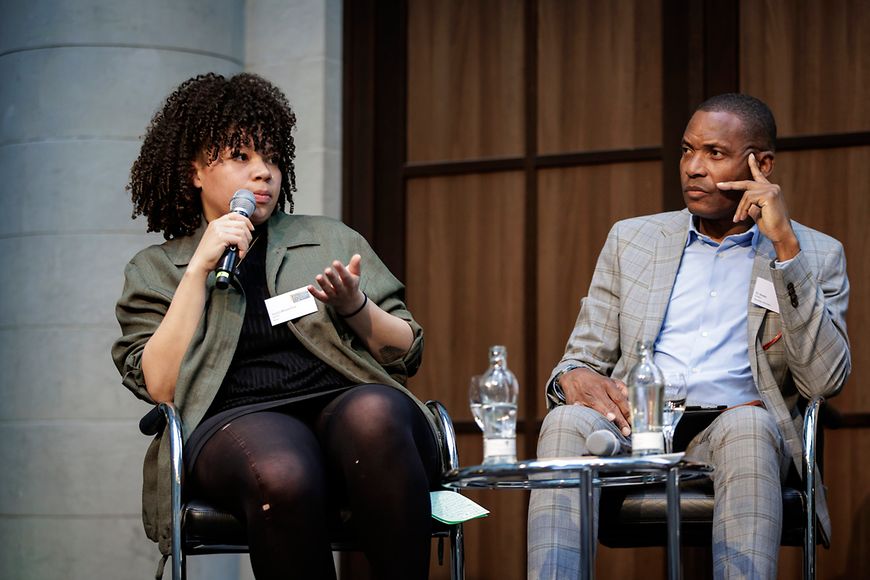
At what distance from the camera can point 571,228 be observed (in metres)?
4.02

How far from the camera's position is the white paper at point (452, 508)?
7.97ft

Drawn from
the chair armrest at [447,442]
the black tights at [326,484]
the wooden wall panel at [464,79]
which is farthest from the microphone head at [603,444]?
the wooden wall panel at [464,79]

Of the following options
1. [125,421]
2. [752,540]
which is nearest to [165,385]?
[752,540]

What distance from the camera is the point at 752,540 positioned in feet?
7.89

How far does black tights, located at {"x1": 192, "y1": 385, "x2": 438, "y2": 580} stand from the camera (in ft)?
7.62

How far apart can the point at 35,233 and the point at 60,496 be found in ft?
2.77

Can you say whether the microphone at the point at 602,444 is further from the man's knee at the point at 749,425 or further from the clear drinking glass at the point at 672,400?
the man's knee at the point at 749,425

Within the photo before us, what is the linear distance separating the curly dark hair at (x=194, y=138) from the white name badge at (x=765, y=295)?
3.63ft

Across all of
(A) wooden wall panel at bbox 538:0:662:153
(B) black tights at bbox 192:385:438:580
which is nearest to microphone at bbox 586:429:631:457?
(B) black tights at bbox 192:385:438:580

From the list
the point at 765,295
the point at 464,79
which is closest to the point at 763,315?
the point at 765,295

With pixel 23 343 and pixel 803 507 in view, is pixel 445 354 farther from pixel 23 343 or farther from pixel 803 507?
pixel 803 507

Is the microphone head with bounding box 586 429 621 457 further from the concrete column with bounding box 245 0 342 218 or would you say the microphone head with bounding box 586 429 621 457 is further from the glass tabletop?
the concrete column with bounding box 245 0 342 218

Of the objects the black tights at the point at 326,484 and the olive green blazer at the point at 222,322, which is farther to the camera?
the olive green blazer at the point at 222,322

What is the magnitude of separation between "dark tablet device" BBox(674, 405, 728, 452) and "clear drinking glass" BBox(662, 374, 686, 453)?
31 centimetres
